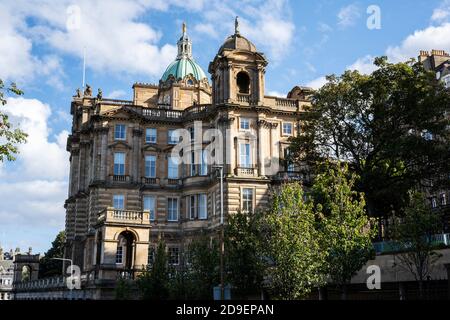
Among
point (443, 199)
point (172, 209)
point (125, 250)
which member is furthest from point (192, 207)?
point (443, 199)

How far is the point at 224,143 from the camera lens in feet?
→ 190

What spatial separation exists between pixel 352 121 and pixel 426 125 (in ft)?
20.3

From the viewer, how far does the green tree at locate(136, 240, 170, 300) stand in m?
39.3

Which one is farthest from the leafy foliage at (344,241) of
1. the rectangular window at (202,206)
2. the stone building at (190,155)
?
the rectangular window at (202,206)

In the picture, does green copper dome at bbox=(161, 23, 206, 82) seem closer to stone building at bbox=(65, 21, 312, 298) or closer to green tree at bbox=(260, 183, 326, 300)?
stone building at bbox=(65, 21, 312, 298)

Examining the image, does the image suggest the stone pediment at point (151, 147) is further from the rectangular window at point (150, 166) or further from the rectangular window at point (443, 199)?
the rectangular window at point (443, 199)

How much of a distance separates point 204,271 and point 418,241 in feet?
48.6

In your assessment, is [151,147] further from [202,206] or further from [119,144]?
[202,206]

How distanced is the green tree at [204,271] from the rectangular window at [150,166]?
22.6m

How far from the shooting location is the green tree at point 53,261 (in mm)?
96188

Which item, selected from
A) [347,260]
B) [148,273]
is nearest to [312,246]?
[347,260]

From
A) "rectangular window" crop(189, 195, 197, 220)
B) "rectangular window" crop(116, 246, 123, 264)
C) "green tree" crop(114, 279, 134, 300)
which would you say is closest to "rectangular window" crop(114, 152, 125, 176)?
"rectangular window" crop(189, 195, 197, 220)

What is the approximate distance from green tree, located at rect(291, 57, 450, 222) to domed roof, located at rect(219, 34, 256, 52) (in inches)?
557

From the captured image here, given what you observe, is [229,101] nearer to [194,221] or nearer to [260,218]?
[194,221]
